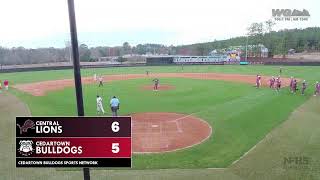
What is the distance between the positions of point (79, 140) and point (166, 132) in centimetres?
1193

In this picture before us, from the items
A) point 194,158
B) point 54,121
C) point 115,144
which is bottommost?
point 194,158

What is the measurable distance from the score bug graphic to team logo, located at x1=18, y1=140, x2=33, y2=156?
0.01 meters

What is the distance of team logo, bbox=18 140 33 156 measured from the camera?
5273 mm

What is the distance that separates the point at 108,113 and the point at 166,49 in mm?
142553

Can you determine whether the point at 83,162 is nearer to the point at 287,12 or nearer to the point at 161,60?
the point at 161,60

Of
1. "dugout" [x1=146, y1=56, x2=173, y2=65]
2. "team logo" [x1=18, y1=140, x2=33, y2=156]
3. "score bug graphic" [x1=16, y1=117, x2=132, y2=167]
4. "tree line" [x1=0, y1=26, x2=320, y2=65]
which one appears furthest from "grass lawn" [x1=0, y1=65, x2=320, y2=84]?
"score bug graphic" [x1=16, y1=117, x2=132, y2=167]

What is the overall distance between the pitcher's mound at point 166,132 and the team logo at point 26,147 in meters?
9.04

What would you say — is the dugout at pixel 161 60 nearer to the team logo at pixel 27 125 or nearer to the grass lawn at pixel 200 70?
the grass lawn at pixel 200 70

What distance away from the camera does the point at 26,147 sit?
529 centimetres

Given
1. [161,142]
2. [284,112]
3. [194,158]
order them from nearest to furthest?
[194,158], [161,142], [284,112]

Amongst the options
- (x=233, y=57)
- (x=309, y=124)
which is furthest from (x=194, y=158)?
(x=233, y=57)

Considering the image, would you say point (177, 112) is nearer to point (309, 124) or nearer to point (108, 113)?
point (108, 113)

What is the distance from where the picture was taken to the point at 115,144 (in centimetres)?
522

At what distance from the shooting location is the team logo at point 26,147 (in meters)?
5.27
